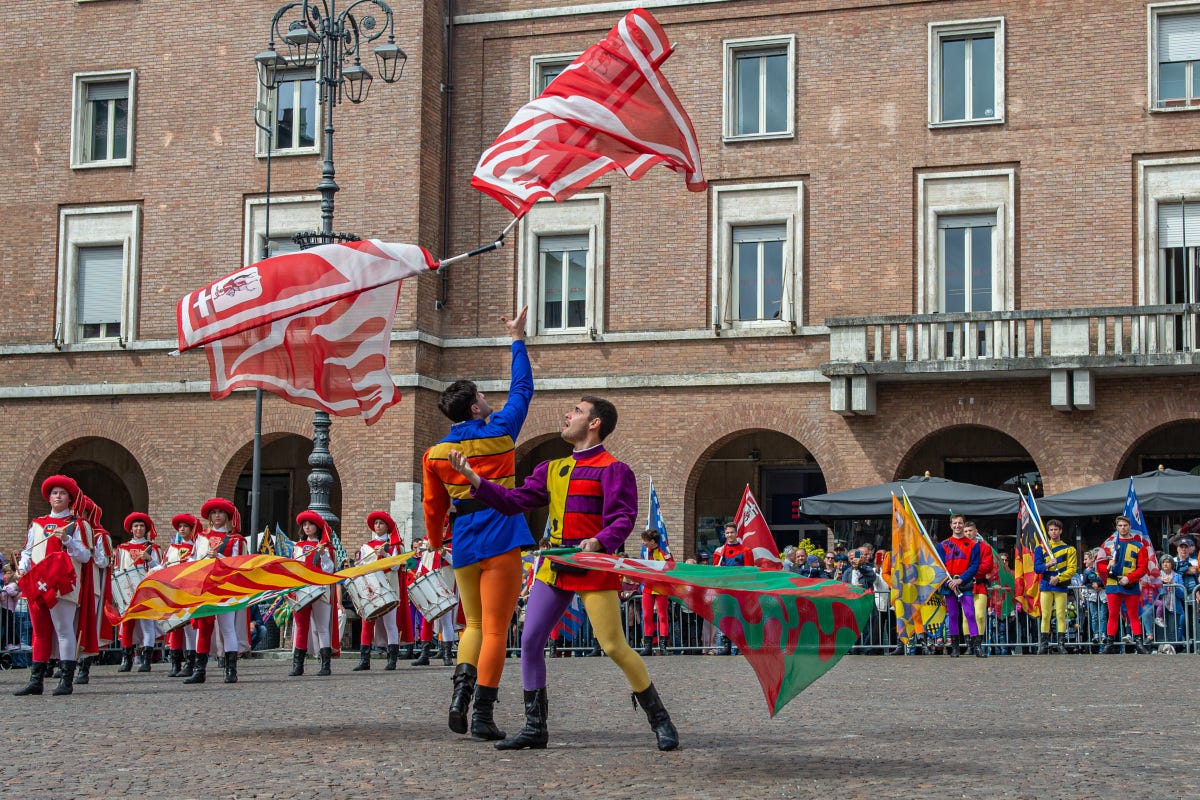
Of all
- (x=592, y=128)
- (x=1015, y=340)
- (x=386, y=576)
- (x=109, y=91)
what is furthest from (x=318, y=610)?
(x=109, y=91)

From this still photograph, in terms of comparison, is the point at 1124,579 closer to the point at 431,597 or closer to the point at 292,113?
the point at 431,597

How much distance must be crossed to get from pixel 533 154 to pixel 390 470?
19.1 m

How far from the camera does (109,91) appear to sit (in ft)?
108

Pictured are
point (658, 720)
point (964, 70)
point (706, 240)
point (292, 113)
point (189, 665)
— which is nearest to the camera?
point (658, 720)

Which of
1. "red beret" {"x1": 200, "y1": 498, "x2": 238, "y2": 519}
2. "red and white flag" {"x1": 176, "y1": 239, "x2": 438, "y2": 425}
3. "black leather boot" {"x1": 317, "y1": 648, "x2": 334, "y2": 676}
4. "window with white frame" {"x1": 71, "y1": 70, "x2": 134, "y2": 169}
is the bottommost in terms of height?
"black leather boot" {"x1": 317, "y1": 648, "x2": 334, "y2": 676}

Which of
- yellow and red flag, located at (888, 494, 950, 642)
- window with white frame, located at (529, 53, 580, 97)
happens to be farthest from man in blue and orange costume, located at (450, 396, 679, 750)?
window with white frame, located at (529, 53, 580, 97)

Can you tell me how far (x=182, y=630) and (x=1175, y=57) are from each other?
1925cm

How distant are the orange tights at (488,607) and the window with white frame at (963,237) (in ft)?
66.5

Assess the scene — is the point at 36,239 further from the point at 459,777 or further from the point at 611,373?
the point at 459,777

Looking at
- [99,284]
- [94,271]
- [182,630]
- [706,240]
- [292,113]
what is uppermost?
[292,113]

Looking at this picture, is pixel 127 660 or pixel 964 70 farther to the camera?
pixel 964 70

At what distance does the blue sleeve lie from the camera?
990 centimetres

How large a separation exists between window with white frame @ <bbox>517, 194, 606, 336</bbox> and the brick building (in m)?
0.06

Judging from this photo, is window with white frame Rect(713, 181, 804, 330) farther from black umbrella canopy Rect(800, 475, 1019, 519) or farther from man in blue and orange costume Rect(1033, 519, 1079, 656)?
man in blue and orange costume Rect(1033, 519, 1079, 656)
